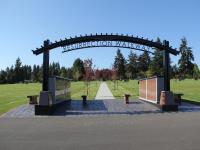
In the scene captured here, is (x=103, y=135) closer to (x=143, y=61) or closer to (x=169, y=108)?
(x=169, y=108)

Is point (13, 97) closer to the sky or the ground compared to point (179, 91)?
closer to the ground

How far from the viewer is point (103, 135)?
12977mm

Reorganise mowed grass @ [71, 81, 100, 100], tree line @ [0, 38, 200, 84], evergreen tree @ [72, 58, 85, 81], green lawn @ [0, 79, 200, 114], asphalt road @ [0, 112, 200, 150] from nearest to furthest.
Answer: asphalt road @ [0, 112, 200, 150], green lawn @ [0, 79, 200, 114], mowed grass @ [71, 81, 100, 100], tree line @ [0, 38, 200, 84], evergreen tree @ [72, 58, 85, 81]

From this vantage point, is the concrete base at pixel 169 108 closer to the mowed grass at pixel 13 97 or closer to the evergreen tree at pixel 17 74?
the mowed grass at pixel 13 97

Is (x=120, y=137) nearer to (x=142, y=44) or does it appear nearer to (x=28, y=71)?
(x=142, y=44)

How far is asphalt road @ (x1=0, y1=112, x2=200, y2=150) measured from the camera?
1095 cm

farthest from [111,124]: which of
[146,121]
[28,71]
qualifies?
[28,71]

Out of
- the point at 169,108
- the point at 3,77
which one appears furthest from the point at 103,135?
the point at 3,77

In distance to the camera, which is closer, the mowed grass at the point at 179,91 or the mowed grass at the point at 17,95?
the mowed grass at the point at 17,95

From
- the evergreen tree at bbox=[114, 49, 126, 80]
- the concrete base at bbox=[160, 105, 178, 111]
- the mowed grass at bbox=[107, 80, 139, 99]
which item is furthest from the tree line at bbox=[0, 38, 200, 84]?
the concrete base at bbox=[160, 105, 178, 111]

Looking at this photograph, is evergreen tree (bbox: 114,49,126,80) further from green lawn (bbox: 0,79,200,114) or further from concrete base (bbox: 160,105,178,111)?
concrete base (bbox: 160,105,178,111)

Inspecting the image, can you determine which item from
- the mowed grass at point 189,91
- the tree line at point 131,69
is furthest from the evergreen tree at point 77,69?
the mowed grass at point 189,91

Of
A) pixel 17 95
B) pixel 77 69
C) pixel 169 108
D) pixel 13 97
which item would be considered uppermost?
pixel 77 69

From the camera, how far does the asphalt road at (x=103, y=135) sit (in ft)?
35.9
